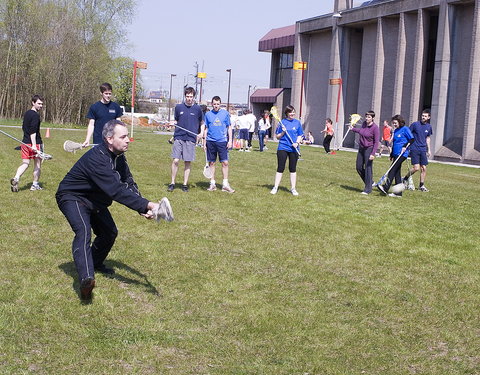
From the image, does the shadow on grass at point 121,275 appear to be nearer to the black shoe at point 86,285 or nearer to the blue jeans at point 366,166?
the black shoe at point 86,285

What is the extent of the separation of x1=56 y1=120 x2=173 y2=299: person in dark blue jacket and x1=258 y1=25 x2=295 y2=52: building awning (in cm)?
4841

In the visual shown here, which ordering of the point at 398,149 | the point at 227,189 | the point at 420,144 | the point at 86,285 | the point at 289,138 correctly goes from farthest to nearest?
the point at 420,144
the point at 398,149
the point at 227,189
the point at 289,138
the point at 86,285

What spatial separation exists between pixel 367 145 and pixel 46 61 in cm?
4857

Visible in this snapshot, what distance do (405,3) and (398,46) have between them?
8.25ft

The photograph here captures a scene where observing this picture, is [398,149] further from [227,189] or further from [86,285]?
[86,285]

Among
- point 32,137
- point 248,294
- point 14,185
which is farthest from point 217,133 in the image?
point 248,294

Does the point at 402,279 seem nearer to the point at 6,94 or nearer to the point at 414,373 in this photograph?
the point at 414,373

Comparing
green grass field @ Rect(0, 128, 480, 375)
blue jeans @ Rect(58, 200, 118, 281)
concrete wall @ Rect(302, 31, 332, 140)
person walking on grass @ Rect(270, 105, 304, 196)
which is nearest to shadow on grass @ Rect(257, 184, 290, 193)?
person walking on grass @ Rect(270, 105, 304, 196)

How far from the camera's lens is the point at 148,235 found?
8969mm

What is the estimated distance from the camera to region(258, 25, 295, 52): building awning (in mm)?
53500

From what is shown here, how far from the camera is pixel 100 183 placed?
19.6ft

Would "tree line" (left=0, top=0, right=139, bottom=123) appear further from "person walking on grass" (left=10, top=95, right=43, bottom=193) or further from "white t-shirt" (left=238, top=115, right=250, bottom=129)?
"person walking on grass" (left=10, top=95, right=43, bottom=193)

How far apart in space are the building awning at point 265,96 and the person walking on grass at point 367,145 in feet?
132

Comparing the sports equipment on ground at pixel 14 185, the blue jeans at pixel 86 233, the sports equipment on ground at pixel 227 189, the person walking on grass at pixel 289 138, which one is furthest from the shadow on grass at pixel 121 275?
the person walking on grass at pixel 289 138
